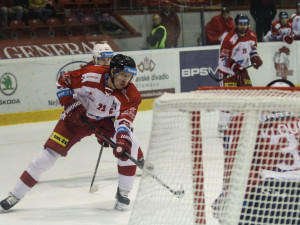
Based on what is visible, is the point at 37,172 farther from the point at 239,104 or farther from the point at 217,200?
the point at 239,104

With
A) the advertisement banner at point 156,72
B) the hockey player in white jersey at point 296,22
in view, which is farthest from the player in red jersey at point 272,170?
the hockey player in white jersey at point 296,22

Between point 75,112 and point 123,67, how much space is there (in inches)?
20.3

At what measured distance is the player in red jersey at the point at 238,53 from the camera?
6995 millimetres

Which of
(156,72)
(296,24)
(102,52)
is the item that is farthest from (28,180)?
(296,24)

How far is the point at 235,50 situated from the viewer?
23.3 feet

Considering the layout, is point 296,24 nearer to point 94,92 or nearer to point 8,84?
point 8,84

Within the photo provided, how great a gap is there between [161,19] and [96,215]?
5.88 metres

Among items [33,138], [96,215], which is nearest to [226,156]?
[96,215]

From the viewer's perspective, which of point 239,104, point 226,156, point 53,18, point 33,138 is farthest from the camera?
point 53,18

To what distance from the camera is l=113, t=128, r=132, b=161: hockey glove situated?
394cm

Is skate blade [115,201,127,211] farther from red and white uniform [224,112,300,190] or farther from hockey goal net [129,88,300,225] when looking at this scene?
red and white uniform [224,112,300,190]

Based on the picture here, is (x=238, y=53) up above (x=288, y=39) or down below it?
above

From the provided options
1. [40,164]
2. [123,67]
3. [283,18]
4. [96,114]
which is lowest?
[283,18]

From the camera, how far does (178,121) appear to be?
2748 millimetres
